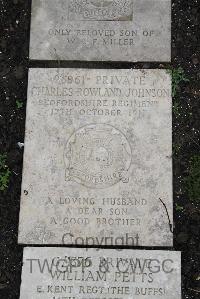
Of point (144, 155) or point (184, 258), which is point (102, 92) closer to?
point (144, 155)

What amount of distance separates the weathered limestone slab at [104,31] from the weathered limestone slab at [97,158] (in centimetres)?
17

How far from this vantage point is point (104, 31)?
4621 millimetres

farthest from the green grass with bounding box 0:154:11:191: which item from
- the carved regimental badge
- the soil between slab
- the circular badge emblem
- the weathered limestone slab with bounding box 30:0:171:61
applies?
the carved regimental badge

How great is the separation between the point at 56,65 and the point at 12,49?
0.50 meters

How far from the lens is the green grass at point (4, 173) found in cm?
454

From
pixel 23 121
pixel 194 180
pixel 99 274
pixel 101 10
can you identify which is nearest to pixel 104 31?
pixel 101 10

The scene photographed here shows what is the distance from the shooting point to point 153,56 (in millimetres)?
4562

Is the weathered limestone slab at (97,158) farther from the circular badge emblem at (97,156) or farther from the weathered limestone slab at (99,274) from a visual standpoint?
the weathered limestone slab at (99,274)

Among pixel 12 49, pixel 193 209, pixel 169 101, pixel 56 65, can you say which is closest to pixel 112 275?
pixel 193 209

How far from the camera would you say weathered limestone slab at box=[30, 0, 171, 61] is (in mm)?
4578

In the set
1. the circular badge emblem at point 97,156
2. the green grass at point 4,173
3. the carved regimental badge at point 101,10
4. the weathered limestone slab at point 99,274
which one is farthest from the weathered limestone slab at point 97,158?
the carved regimental badge at point 101,10

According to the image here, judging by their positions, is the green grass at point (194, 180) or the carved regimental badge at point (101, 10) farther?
the carved regimental badge at point (101, 10)

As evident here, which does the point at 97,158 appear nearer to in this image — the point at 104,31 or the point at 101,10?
the point at 104,31

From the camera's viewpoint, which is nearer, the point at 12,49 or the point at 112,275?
the point at 112,275
